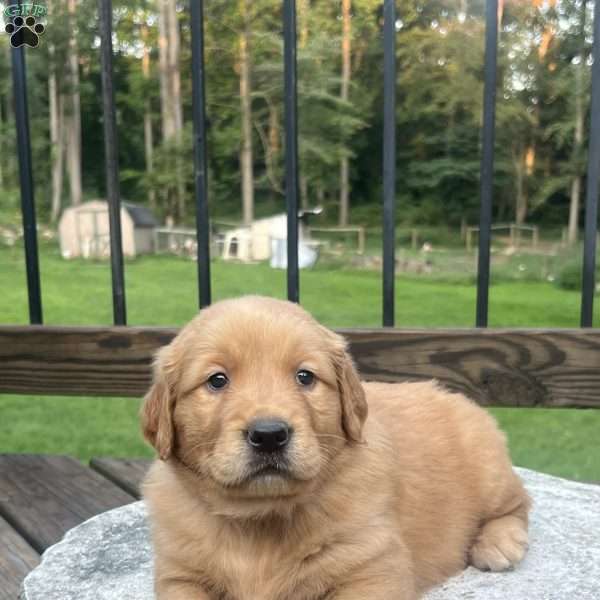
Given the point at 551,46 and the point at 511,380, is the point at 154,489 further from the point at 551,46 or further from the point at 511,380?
the point at 551,46

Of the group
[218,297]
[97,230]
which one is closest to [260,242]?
[97,230]

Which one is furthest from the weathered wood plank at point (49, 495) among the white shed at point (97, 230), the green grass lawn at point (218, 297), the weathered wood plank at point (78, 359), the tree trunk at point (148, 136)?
the tree trunk at point (148, 136)

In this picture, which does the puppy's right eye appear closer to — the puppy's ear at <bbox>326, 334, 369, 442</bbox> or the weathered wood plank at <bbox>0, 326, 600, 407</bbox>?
the puppy's ear at <bbox>326, 334, 369, 442</bbox>

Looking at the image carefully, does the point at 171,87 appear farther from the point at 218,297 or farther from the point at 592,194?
the point at 592,194

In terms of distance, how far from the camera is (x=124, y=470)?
276cm

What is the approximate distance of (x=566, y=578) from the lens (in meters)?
1.81

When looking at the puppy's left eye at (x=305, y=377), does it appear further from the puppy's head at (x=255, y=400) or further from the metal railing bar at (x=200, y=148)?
the metal railing bar at (x=200, y=148)

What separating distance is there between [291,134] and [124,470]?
138 cm

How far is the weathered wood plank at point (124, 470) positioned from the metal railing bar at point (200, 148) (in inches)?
27.7

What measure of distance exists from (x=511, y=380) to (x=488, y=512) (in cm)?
52

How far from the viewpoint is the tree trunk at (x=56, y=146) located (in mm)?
12051

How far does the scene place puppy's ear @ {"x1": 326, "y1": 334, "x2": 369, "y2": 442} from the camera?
1.62 meters

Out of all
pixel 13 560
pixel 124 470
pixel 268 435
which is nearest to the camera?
pixel 268 435

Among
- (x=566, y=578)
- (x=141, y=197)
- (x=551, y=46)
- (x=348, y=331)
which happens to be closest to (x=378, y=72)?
(x=551, y=46)
